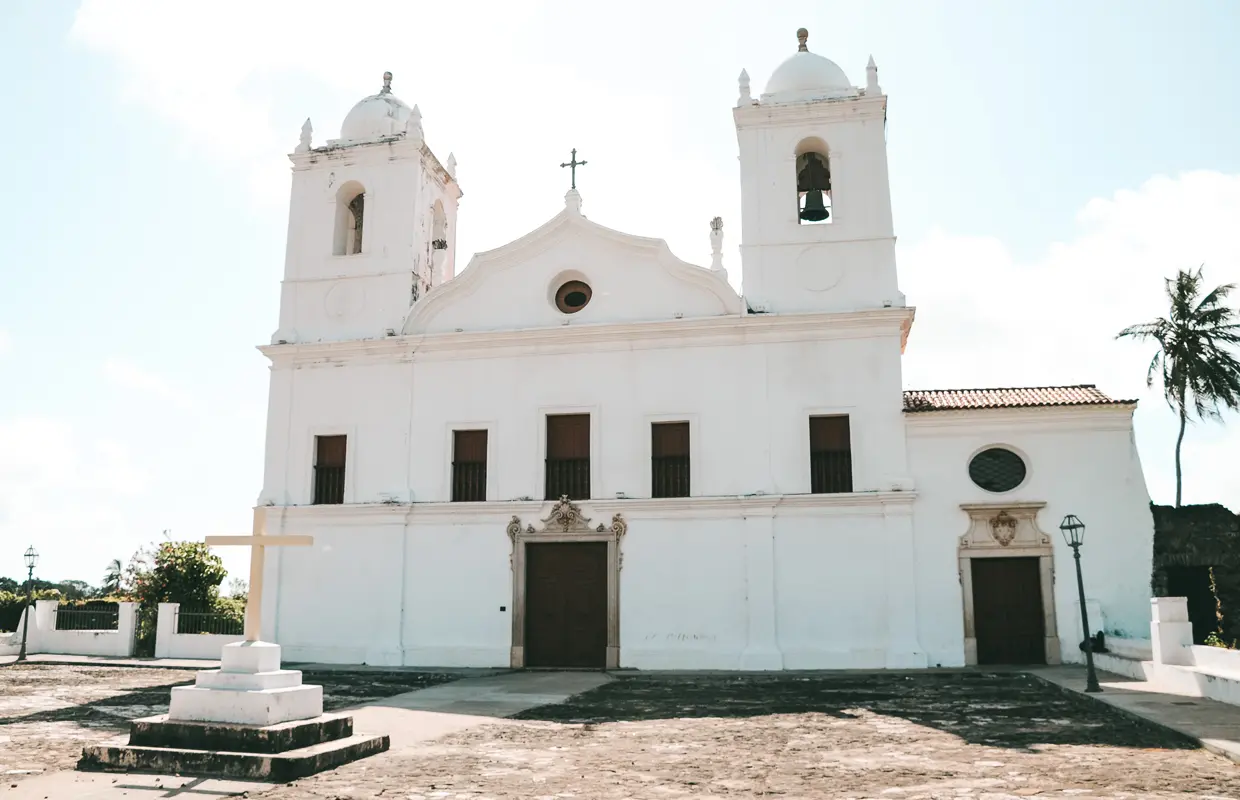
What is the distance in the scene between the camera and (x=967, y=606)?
680 inches

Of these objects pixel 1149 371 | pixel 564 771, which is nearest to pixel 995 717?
pixel 564 771

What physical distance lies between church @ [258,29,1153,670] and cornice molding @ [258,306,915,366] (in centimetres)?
5

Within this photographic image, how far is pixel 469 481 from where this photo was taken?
63.9 feet

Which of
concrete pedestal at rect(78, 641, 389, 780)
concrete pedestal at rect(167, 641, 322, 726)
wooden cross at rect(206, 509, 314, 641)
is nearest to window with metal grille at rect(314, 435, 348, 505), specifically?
wooden cross at rect(206, 509, 314, 641)

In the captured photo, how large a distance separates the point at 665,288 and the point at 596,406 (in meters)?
2.70

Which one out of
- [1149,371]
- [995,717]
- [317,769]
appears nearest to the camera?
[317,769]

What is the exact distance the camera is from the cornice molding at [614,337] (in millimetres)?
18375

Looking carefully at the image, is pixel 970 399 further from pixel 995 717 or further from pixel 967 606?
pixel 995 717

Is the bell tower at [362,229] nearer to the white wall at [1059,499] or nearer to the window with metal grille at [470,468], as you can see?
the window with metal grille at [470,468]

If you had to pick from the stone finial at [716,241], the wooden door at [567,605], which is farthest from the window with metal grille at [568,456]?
the stone finial at [716,241]

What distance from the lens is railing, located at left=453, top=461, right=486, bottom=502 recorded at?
19.4m

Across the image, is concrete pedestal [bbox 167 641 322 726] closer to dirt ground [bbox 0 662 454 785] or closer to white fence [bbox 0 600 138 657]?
dirt ground [bbox 0 662 454 785]

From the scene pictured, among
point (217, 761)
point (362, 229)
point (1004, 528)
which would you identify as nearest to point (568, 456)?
point (362, 229)

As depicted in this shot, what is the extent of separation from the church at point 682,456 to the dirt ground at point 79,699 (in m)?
2.74
